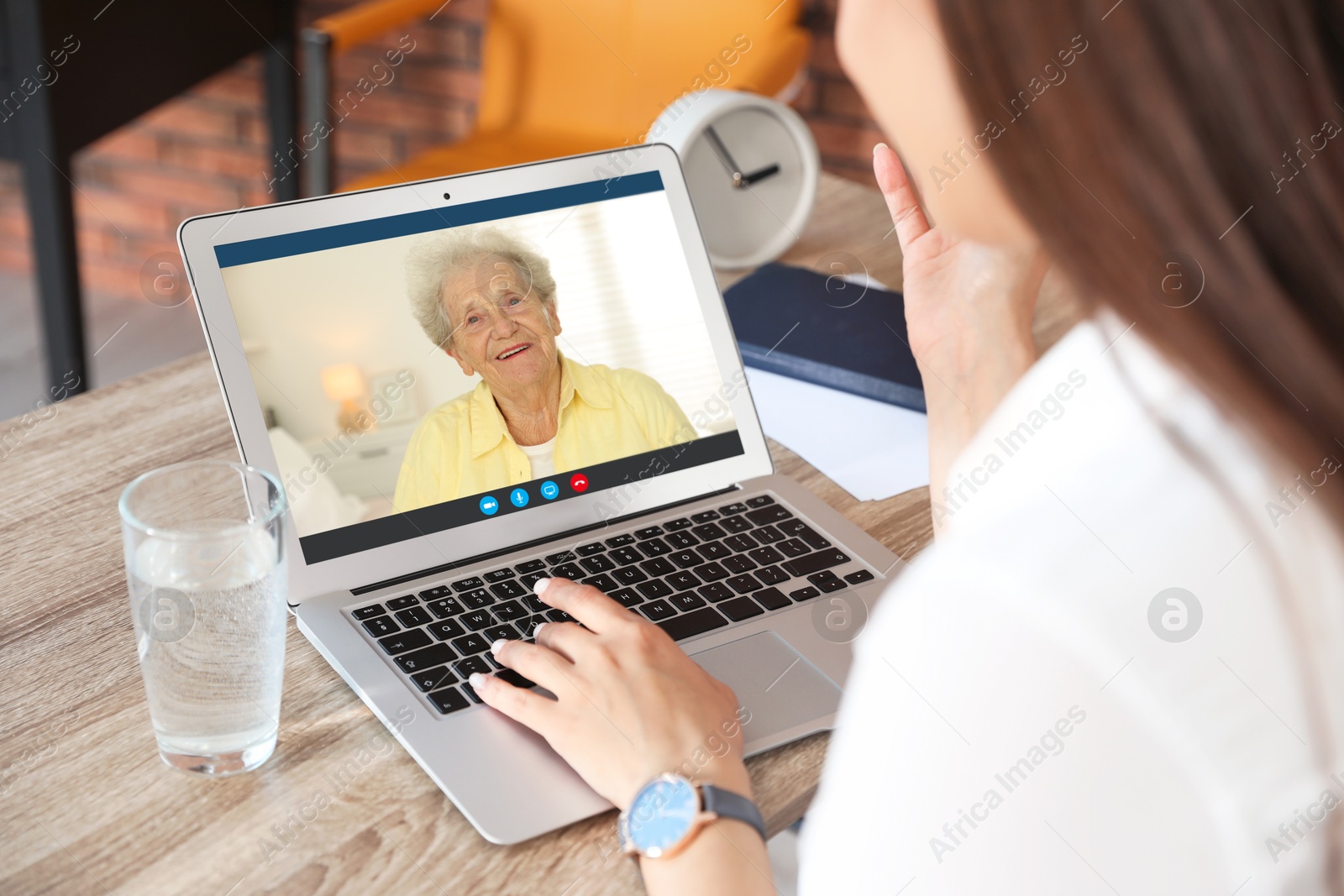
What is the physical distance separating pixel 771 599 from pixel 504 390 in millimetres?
247

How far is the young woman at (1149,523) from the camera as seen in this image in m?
0.47

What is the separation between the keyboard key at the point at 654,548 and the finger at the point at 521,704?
0.19 m

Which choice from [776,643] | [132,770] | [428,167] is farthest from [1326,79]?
[428,167]

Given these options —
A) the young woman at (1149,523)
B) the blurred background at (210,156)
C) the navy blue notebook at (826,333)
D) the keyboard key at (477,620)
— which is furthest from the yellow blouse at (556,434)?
the blurred background at (210,156)

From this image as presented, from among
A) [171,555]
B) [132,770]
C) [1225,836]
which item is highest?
[1225,836]

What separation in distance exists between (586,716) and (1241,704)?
0.35 m

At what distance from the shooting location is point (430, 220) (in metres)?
0.86

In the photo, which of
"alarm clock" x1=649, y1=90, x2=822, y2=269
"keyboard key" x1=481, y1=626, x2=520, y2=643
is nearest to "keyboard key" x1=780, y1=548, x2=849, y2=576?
"keyboard key" x1=481, y1=626, x2=520, y2=643

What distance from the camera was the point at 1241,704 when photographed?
47cm

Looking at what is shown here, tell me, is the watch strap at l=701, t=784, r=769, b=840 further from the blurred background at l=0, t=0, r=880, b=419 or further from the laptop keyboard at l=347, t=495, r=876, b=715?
the blurred background at l=0, t=0, r=880, b=419

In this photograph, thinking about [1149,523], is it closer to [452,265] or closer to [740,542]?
[740,542]

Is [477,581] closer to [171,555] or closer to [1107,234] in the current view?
[171,555]

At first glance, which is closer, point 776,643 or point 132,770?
point 132,770

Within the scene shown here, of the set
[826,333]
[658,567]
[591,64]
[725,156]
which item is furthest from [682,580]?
[591,64]
